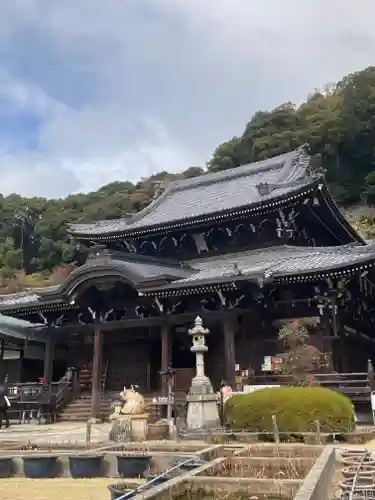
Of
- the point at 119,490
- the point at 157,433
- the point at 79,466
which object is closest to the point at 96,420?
the point at 157,433

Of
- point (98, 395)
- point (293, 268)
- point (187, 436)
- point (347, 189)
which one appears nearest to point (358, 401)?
point (293, 268)

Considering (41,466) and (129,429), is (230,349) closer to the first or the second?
(129,429)

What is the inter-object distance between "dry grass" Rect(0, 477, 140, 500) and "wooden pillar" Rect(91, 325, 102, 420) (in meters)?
10.1

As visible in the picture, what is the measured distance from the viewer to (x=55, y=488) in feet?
29.2

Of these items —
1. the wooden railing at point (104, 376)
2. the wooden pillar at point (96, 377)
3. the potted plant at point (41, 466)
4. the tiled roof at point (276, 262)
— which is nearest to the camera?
the potted plant at point (41, 466)

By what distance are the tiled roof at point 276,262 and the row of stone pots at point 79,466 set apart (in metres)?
8.84

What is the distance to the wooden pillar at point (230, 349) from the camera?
1853cm

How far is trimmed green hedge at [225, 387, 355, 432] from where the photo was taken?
41.0 ft

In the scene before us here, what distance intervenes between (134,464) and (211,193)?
19.5 meters

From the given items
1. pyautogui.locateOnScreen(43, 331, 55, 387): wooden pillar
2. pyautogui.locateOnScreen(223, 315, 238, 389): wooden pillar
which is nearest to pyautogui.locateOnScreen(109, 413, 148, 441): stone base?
pyautogui.locateOnScreen(223, 315, 238, 389): wooden pillar

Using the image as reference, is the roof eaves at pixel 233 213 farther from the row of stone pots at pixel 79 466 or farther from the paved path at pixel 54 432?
the row of stone pots at pixel 79 466

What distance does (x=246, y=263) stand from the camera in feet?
68.9

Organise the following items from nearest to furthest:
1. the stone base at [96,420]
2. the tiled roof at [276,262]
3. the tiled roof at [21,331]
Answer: the tiled roof at [276,262] < the stone base at [96,420] < the tiled roof at [21,331]

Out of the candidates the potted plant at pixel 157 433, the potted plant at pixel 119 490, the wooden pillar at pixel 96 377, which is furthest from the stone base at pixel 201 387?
the potted plant at pixel 119 490
